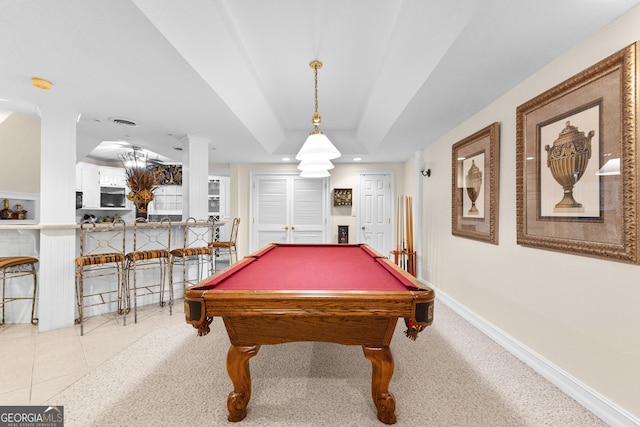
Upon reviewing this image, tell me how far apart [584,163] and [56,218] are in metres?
4.54

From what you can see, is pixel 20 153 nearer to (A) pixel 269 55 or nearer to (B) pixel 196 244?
(B) pixel 196 244

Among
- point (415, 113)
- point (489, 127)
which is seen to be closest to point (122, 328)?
point (415, 113)

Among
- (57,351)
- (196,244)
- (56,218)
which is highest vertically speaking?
(56,218)

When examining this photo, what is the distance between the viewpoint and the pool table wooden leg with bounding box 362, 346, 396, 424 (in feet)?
4.76

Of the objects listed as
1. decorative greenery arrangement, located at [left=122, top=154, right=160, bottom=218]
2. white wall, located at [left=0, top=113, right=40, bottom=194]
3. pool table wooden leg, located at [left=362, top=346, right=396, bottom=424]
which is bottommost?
pool table wooden leg, located at [left=362, top=346, right=396, bottom=424]

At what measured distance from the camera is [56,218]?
283 cm

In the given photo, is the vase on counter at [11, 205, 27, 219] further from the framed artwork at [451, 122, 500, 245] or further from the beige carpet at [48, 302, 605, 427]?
the framed artwork at [451, 122, 500, 245]

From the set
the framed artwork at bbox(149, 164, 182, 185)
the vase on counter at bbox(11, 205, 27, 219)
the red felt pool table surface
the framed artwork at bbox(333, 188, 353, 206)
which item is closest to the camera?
the red felt pool table surface

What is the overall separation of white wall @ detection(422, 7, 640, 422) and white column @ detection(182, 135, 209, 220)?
11.6ft

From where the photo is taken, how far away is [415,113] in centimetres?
291

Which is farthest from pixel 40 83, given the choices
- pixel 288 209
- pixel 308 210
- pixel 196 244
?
pixel 308 210

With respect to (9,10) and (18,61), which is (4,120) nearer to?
(18,61)

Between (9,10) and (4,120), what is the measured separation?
9.67ft

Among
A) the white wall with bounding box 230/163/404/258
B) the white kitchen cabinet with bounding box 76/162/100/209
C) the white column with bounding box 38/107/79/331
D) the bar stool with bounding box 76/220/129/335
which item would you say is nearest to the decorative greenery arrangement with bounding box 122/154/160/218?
the bar stool with bounding box 76/220/129/335
